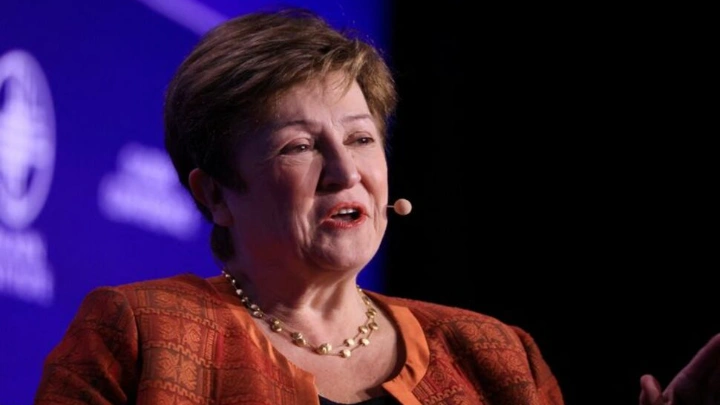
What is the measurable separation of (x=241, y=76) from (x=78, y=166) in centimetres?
57

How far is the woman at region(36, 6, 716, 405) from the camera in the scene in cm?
195

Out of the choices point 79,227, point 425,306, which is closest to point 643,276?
point 425,306

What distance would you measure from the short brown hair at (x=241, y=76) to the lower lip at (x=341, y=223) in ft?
0.63

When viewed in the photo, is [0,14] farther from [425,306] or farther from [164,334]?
[425,306]

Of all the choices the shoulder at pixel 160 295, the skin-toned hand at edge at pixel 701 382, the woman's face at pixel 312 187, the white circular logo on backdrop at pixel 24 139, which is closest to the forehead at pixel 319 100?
the woman's face at pixel 312 187

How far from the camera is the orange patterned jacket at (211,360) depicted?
185cm

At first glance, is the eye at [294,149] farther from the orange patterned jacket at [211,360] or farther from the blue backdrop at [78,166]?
the blue backdrop at [78,166]

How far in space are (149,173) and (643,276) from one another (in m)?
1.49

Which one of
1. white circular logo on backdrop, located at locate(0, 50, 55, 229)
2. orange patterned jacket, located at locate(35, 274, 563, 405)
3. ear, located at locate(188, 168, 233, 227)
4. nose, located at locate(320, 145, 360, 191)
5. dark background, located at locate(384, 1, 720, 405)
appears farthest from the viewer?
dark background, located at locate(384, 1, 720, 405)

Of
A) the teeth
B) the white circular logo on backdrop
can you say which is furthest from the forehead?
the white circular logo on backdrop

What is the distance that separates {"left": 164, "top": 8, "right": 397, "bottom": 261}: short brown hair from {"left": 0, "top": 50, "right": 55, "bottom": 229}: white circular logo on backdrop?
320mm

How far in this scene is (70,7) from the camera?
246 centimetres

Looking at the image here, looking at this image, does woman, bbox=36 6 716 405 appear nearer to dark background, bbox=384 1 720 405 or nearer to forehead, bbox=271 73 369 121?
forehead, bbox=271 73 369 121

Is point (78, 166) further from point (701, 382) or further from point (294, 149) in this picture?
point (701, 382)
